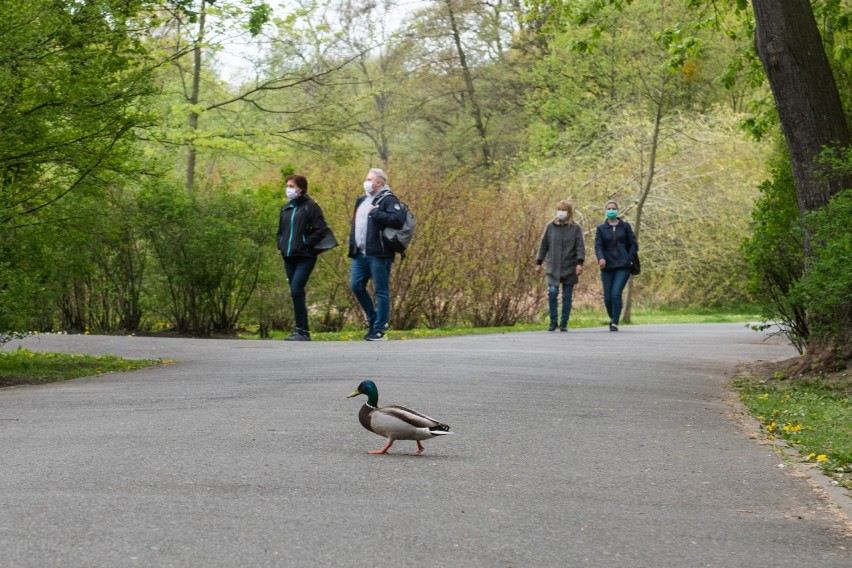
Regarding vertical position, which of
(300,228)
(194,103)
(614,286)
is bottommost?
(614,286)

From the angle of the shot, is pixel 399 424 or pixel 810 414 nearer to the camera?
pixel 399 424

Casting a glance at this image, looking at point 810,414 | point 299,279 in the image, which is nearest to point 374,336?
point 299,279

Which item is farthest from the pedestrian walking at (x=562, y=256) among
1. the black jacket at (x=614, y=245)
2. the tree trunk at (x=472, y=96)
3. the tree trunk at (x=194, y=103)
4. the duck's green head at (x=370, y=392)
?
the tree trunk at (x=472, y=96)

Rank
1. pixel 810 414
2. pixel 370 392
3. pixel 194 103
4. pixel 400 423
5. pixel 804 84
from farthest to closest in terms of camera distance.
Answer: pixel 194 103 < pixel 804 84 < pixel 810 414 < pixel 370 392 < pixel 400 423

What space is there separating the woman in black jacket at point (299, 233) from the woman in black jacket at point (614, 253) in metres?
5.96

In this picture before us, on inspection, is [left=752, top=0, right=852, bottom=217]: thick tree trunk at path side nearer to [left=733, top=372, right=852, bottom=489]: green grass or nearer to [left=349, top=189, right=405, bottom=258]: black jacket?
[left=733, top=372, right=852, bottom=489]: green grass

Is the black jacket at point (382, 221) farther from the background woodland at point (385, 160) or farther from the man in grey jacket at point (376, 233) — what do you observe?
the background woodland at point (385, 160)

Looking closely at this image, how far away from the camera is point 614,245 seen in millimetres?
22672

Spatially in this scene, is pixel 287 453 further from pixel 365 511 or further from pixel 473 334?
pixel 473 334

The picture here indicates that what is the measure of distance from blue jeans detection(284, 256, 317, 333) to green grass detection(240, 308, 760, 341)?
0.94 metres

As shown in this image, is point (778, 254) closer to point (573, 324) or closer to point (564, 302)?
point (564, 302)

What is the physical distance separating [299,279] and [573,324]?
918 centimetres

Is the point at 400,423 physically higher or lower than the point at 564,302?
lower

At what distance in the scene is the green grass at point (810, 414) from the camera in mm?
8086
